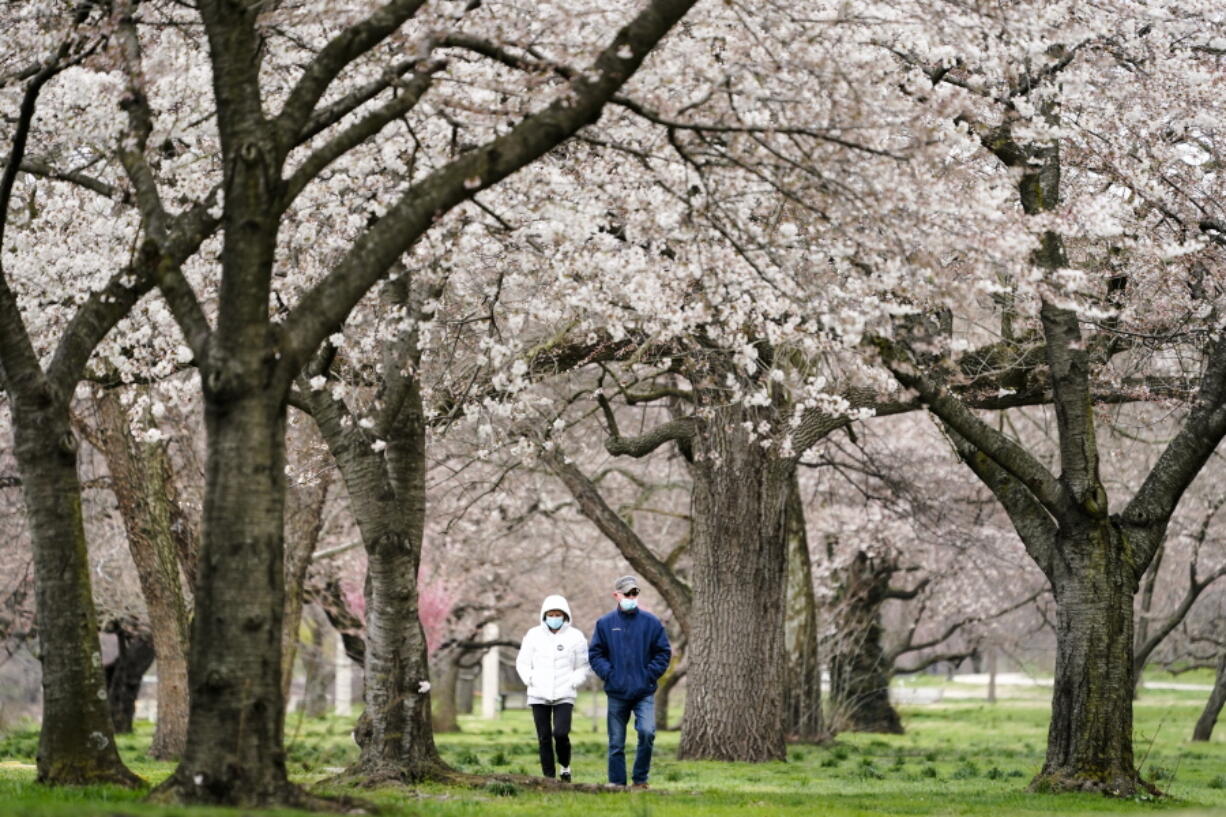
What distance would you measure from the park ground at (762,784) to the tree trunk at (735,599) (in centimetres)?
61

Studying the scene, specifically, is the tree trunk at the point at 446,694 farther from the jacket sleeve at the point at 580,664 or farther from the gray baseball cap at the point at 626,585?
the gray baseball cap at the point at 626,585

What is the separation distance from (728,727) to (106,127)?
9.41 metres

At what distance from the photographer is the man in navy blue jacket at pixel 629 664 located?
37.6 ft

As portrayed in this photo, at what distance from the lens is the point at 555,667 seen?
38.6 feet

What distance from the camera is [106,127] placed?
1097cm

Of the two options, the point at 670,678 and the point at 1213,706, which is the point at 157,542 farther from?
the point at 1213,706

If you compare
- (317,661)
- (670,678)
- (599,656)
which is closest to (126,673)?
(317,661)

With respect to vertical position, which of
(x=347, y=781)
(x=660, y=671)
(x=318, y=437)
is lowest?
(x=347, y=781)

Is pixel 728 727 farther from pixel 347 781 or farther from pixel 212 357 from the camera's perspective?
pixel 212 357

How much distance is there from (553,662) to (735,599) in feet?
18.0

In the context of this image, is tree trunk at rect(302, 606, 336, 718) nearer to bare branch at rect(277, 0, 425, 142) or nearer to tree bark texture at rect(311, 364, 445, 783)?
tree bark texture at rect(311, 364, 445, 783)

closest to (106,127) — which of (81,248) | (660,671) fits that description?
(81,248)

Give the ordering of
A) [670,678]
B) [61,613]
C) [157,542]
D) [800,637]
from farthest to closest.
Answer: [670,678] < [800,637] < [157,542] < [61,613]

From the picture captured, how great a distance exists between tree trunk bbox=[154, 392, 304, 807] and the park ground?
41 centimetres
